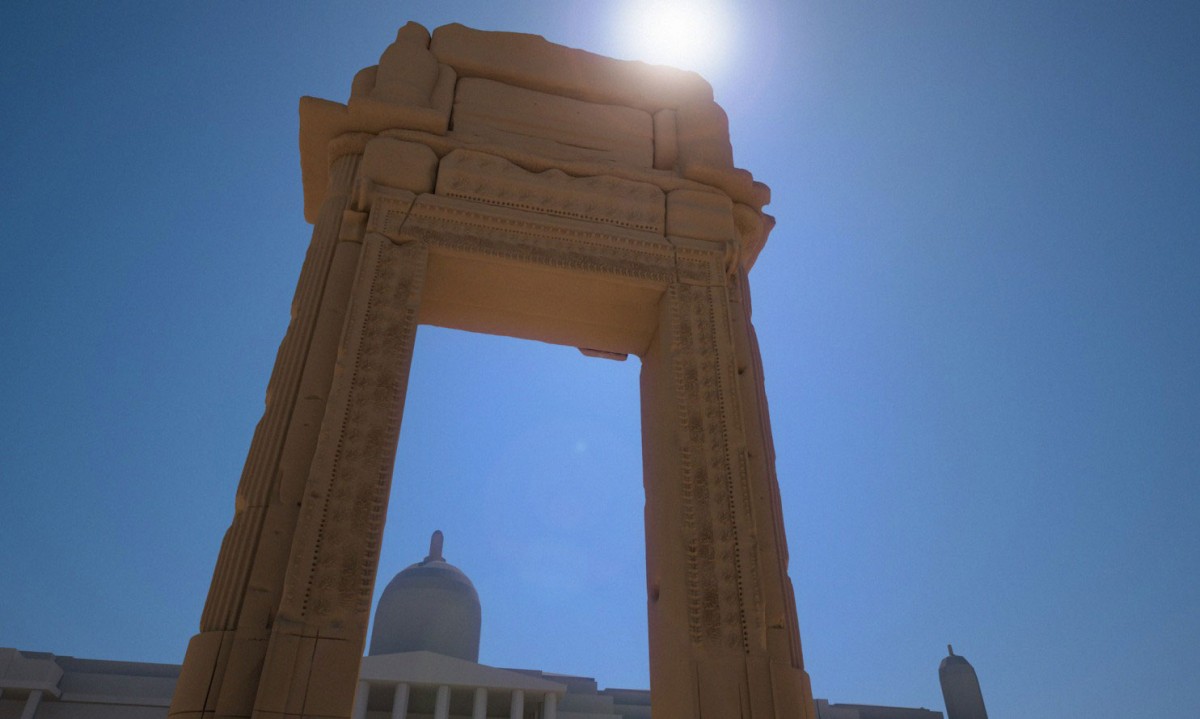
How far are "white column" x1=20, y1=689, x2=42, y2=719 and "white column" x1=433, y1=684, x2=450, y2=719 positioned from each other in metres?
12.0

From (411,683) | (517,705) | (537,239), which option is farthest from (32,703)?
(537,239)

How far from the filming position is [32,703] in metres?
22.7

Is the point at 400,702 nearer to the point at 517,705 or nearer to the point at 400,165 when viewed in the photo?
the point at 517,705

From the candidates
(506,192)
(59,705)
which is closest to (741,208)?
(506,192)

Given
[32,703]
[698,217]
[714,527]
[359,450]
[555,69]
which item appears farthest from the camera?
[32,703]

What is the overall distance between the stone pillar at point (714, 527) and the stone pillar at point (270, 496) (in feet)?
7.97

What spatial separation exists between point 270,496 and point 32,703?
2569cm

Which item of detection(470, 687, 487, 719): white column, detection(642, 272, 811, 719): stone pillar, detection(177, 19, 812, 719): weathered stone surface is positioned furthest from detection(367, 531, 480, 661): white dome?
detection(642, 272, 811, 719): stone pillar

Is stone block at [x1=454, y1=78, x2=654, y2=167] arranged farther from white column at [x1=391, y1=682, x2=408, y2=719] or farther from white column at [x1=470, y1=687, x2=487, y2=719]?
white column at [x1=470, y1=687, x2=487, y2=719]

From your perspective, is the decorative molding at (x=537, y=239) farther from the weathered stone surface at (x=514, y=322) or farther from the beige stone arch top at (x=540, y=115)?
the beige stone arch top at (x=540, y=115)

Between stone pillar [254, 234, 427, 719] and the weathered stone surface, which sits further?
the weathered stone surface

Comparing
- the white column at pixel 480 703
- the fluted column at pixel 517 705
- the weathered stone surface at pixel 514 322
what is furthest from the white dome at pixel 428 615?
the weathered stone surface at pixel 514 322

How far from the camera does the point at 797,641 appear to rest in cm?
478

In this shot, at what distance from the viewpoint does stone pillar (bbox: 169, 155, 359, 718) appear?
3840mm
